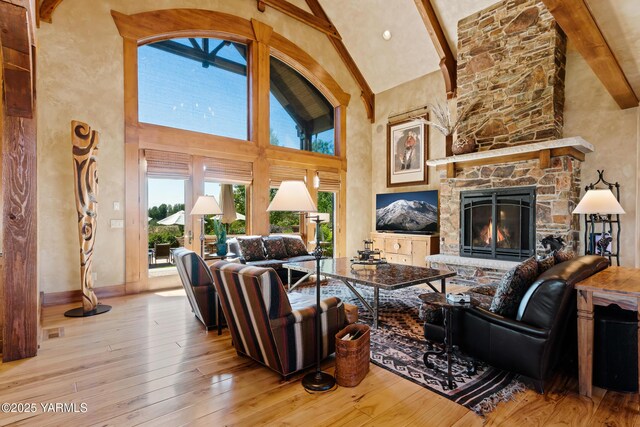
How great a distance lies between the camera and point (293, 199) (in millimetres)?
2545

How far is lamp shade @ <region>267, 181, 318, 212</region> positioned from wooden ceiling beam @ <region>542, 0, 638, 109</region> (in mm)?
2297

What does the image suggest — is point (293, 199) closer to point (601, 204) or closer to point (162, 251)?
point (601, 204)

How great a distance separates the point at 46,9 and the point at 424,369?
6442mm

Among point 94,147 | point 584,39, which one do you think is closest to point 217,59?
point 94,147

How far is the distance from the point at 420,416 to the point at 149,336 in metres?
2.74

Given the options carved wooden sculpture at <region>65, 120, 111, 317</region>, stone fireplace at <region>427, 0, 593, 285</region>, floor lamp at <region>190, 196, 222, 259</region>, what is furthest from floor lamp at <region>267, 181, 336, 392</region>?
stone fireplace at <region>427, 0, 593, 285</region>

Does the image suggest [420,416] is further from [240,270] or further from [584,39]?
[584,39]

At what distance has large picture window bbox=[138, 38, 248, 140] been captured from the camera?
5.47 meters

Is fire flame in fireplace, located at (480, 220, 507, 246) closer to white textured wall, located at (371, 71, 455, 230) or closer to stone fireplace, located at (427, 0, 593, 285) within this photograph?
stone fireplace, located at (427, 0, 593, 285)

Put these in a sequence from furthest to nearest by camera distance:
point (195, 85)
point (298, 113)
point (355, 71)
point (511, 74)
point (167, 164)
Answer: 1. point (355, 71)
2. point (298, 113)
3. point (195, 85)
4. point (167, 164)
5. point (511, 74)

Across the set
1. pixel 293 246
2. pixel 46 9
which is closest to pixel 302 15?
pixel 46 9

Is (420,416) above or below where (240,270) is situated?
below

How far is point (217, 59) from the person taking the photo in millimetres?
6281

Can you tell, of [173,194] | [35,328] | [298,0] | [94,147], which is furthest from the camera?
[298,0]
